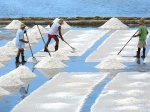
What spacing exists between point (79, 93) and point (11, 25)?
14.8 metres

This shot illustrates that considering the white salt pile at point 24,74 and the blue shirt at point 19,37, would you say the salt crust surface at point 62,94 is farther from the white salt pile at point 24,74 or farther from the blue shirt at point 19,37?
the blue shirt at point 19,37

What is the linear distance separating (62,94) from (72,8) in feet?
200

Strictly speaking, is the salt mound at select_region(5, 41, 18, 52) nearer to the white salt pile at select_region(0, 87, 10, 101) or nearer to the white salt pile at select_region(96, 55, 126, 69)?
the white salt pile at select_region(96, 55, 126, 69)

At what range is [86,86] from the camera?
18000 millimetres

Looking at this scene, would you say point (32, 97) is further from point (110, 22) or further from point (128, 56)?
→ point (110, 22)

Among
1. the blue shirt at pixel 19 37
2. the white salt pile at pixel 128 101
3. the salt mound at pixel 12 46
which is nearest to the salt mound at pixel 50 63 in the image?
the blue shirt at pixel 19 37

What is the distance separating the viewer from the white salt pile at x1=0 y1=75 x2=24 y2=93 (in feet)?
58.8

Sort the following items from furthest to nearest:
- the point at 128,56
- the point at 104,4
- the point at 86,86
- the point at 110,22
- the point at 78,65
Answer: the point at 104,4, the point at 110,22, the point at 128,56, the point at 78,65, the point at 86,86

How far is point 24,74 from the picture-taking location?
19312 mm

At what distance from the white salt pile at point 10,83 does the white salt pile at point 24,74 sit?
539 mm

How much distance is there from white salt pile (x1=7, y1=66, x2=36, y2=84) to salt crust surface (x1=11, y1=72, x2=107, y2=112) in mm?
671

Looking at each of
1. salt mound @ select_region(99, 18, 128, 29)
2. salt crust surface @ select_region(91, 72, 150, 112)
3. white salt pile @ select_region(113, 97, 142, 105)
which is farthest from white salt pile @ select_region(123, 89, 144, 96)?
salt mound @ select_region(99, 18, 128, 29)

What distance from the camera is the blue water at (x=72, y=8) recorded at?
7019 cm

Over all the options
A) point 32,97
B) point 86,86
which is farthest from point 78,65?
point 32,97
